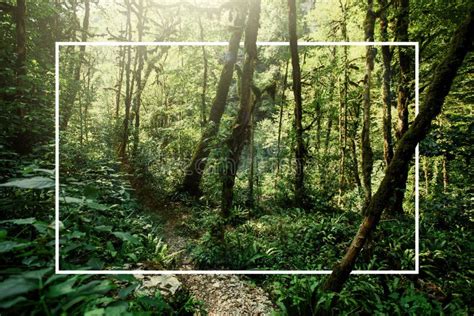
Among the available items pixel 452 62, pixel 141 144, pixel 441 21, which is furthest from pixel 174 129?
pixel 441 21

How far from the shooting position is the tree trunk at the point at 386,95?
4.90m

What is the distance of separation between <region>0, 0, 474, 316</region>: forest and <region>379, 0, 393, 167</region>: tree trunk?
0.10 ft

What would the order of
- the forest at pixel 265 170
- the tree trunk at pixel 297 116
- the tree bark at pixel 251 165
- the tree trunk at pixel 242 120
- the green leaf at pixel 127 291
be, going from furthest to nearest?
the tree trunk at pixel 297 116
the tree bark at pixel 251 165
the tree trunk at pixel 242 120
the forest at pixel 265 170
the green leaf at pixel 127 291

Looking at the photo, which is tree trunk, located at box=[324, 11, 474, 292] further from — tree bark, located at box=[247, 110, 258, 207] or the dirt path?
tree bark, located at box=[247, 110, 258, 207]

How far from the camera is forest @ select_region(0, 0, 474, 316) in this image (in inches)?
135

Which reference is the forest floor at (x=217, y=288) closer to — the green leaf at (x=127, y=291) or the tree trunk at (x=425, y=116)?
the tree trunk at (x=425, y=116)

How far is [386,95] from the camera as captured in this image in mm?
4887

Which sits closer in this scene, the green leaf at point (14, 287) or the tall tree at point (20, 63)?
the green leaf at point (14, 287)

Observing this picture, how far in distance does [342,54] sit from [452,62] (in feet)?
9.96

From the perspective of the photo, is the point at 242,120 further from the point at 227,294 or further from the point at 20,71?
the point at 20,71

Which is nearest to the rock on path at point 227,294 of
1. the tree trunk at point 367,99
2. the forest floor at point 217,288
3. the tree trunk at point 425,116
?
the forest floor at point 217,288

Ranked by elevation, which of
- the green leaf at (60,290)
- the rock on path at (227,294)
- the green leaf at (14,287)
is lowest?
the rock on path at (227,294)

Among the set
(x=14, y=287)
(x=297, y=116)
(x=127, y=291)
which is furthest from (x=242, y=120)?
(x=14, y=287)

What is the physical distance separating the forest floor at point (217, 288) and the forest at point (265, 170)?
0.07 feet
